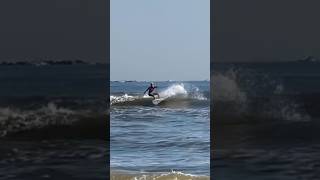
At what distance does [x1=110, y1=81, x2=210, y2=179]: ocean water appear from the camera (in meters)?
12.0

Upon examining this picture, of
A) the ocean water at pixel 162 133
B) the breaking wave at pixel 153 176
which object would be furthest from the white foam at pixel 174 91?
the breaking wave at pixel 153 176

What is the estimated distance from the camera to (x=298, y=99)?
5680mm

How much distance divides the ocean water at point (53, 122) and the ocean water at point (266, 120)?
3.68 ft

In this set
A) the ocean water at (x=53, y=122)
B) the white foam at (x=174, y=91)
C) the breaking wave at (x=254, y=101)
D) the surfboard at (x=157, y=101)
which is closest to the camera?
the ocean water at (x=53, y=122)

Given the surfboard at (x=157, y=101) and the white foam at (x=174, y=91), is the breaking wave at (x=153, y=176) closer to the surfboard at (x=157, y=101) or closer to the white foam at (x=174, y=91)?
the surfboard at (x=157, y=101)

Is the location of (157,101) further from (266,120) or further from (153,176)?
(266,120)

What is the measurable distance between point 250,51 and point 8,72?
232 centimetres

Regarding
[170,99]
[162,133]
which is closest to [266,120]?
[162,133]

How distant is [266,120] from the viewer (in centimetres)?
571

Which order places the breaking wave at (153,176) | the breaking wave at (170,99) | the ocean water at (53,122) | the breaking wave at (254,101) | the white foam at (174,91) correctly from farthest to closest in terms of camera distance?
the white foam at (174,91), the breaking wave at (170,99), the breaking wave at (153,176), the breaking wave at (254,101), the ocean water at (53,122)

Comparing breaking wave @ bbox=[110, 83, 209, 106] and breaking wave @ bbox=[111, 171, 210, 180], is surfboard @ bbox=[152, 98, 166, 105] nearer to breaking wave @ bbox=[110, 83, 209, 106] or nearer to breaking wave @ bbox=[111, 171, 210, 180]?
breaking wave @ bbox=[110, 83, 209, 106]

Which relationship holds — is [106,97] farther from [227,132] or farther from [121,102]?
[121,102]

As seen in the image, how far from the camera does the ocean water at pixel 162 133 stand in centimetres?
1201

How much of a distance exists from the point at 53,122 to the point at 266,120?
2.07 metres
